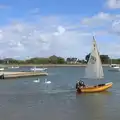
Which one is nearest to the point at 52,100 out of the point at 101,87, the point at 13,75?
the point at 101,87

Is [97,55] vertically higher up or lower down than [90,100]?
higher up

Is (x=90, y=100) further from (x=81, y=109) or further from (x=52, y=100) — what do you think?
(x=81, y=109)

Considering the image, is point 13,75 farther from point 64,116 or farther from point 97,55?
point 64,116

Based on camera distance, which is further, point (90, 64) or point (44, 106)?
point (90, 64)

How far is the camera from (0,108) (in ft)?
159

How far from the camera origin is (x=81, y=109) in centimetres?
4803

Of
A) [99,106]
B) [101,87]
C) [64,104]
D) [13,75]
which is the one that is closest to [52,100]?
[64,104]

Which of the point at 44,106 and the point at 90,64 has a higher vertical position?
the point at 90,64

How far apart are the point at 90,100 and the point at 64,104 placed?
664 cm

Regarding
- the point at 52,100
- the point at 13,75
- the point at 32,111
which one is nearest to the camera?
the point at 32,111

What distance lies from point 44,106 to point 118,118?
13076 mm

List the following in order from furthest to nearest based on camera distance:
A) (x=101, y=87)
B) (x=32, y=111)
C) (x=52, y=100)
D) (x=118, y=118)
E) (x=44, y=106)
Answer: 1. (x=101, y=87)
2. (x=52, y=100)
3. (x=44, y=106)
4. (x=32, y=111)
5. (x=118, y=118)

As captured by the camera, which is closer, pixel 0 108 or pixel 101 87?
pixel 0 108

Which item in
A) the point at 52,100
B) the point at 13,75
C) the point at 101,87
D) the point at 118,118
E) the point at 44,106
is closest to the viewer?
the point at 118,118
